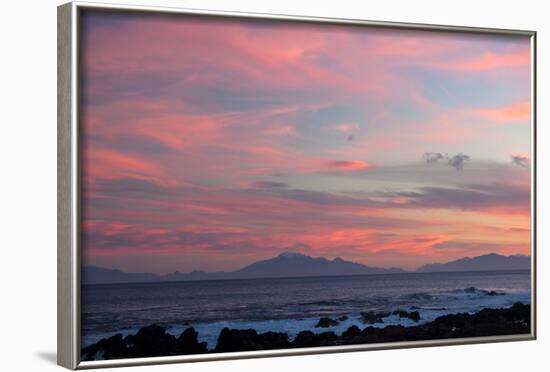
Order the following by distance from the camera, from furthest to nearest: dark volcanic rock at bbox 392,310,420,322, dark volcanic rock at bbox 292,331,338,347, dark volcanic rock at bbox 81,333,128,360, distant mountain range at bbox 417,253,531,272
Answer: distant mountain range at bbox 417,253,531,272 < dark volcanic rock at bbox 392,310,420,322 < dark volcanic rock at bbox 292,331,338,347 < dark volcanic rock at bbox 81,333,128,360

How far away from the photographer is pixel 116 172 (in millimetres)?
9930

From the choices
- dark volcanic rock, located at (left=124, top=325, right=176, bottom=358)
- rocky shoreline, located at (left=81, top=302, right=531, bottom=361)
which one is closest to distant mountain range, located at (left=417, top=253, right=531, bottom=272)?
rocky shoreline, located at (left=81, top=302, right=531, bottom=361)

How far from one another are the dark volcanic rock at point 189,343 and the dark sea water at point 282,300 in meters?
0.05

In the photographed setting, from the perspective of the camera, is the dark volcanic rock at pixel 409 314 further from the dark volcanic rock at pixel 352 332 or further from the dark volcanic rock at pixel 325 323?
the dark volcanic rock at pixel 325 323

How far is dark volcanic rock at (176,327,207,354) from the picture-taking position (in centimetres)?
1005

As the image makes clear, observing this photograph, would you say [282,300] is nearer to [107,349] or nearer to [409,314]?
[409,314]

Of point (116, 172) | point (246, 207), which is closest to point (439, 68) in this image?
point (246, 207)

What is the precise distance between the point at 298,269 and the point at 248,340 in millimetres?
763

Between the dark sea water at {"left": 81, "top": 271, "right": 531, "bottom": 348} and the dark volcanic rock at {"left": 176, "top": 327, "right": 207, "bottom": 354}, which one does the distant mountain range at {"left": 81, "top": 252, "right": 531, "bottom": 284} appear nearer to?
the dark sea water at {"left": 81, "top": 271, "right": 531, "bottom": 348}

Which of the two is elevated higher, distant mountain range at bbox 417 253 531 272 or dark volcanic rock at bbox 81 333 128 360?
distant mountain range at bbox 417 253 531 272

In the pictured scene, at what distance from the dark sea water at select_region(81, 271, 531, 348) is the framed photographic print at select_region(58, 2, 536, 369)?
0.02 meters

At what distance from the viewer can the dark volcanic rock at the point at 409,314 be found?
10.9 meters

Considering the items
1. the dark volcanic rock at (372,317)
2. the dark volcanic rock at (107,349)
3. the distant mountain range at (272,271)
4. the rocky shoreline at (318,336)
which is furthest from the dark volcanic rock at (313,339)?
the dark volcanic rock at (107,349)

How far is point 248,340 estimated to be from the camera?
1027 cm
